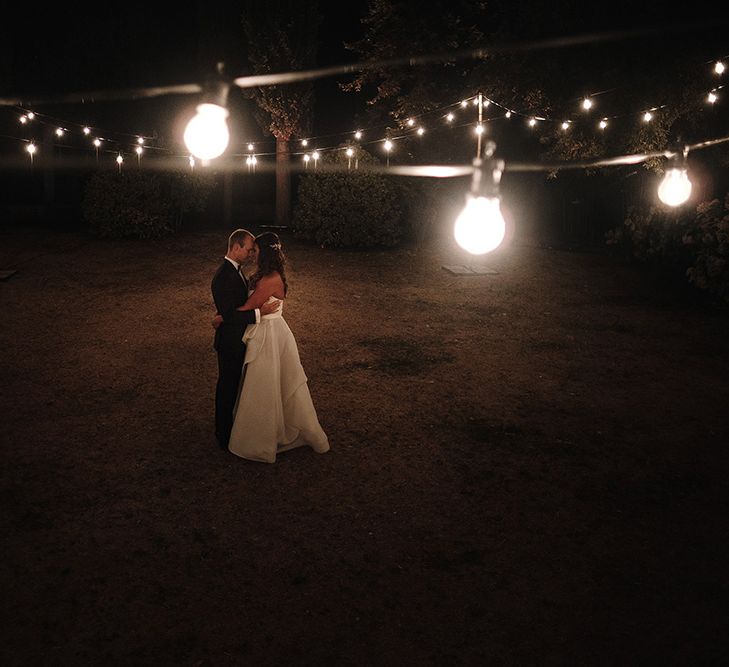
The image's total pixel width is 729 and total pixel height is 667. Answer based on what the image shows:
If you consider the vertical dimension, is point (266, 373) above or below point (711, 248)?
below

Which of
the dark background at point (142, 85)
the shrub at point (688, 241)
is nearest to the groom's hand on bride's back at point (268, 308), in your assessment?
the shrub at point (688, 241)

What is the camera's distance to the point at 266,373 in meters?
6.14

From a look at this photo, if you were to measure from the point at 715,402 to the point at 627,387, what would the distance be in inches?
38.0

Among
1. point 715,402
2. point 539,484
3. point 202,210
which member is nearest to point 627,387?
point 715,402

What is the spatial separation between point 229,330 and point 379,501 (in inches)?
78.1

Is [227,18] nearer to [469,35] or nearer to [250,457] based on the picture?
[469,35]

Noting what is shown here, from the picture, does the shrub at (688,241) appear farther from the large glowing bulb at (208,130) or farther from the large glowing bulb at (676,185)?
the large glowing bulb at (208,130)

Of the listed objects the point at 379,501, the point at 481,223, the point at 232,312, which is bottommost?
the point at 379,501

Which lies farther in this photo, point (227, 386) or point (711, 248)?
point (711, 248)

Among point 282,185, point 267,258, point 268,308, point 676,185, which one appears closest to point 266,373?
point 268,308

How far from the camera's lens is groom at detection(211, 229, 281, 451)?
615 centimetres

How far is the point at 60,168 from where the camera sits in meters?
21.1

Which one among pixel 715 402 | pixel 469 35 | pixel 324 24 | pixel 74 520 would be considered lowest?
pixel 74 520

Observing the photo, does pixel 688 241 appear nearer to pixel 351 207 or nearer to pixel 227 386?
pixel 351 207
